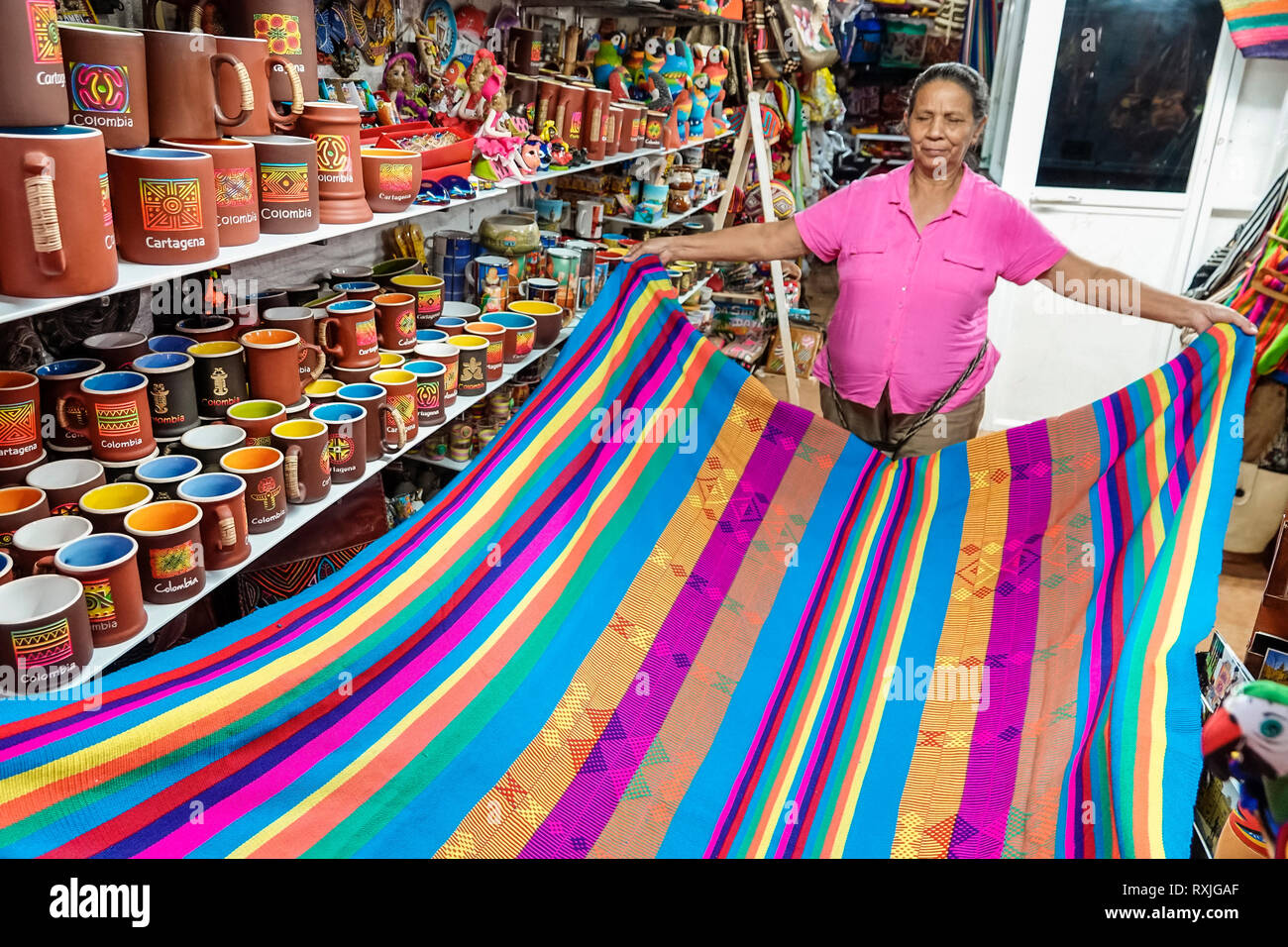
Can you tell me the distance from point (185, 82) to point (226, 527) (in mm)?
636

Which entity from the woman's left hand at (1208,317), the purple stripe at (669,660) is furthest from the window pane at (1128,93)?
the purple stripe at (669,660)

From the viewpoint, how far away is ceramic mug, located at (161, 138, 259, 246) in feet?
4.43

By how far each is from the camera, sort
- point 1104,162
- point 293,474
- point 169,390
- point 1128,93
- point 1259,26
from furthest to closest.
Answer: point 1104,162 → point 1128,93 → point 1259,26 → point 293,474 → point 169,390

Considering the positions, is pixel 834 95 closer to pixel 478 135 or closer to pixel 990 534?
pixel 478 135

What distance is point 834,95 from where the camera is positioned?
5.68 metres

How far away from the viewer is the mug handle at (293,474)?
165 cm

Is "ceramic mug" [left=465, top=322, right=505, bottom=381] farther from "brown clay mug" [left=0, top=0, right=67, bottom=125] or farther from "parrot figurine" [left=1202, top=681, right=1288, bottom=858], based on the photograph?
"parrot figurine" [left=1202, top=681, right=1288, bottom=858]

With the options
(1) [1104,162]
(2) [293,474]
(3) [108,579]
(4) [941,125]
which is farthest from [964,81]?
(1) [1104,162]

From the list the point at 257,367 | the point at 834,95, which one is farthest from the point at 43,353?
the point at 834,95

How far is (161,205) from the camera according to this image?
4.08ft

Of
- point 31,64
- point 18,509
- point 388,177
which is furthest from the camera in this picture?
point 388,177

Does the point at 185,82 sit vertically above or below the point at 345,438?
above

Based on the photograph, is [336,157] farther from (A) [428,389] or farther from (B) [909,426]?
(B) [909,426]

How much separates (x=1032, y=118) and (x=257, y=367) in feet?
13.3
